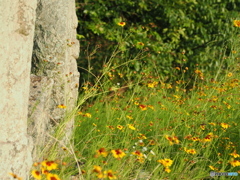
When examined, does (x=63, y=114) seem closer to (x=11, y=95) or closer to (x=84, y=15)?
(x=11, y=95)

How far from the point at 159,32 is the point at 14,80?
4.19 m

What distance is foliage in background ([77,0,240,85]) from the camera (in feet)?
17.3

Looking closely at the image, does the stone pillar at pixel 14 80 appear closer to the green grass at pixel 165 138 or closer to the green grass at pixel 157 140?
the green grass at pixel 157 140

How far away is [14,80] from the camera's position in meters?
2.01

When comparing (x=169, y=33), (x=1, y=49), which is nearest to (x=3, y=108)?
(x=1, y=49)

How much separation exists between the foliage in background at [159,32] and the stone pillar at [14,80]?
305 cm

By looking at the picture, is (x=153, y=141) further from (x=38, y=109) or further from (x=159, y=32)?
(x=159, y=32)

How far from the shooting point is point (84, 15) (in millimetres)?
5621

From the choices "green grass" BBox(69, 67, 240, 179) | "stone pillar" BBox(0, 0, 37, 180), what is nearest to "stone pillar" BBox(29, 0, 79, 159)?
"green grass" BBox(69, 67, 240, 179)

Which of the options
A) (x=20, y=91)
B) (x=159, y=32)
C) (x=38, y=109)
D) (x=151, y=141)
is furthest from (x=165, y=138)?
(x=159, y=32)

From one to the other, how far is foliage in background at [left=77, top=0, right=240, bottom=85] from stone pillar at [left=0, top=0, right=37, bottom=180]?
305 cm

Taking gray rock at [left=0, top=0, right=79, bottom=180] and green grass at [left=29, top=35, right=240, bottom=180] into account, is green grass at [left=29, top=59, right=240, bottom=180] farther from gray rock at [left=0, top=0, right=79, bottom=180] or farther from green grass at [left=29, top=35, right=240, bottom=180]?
gray rock at [left=0, top=0, right=79, bottom=180]

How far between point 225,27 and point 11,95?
4543 millimetres

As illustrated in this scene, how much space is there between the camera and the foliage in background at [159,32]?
527cm
